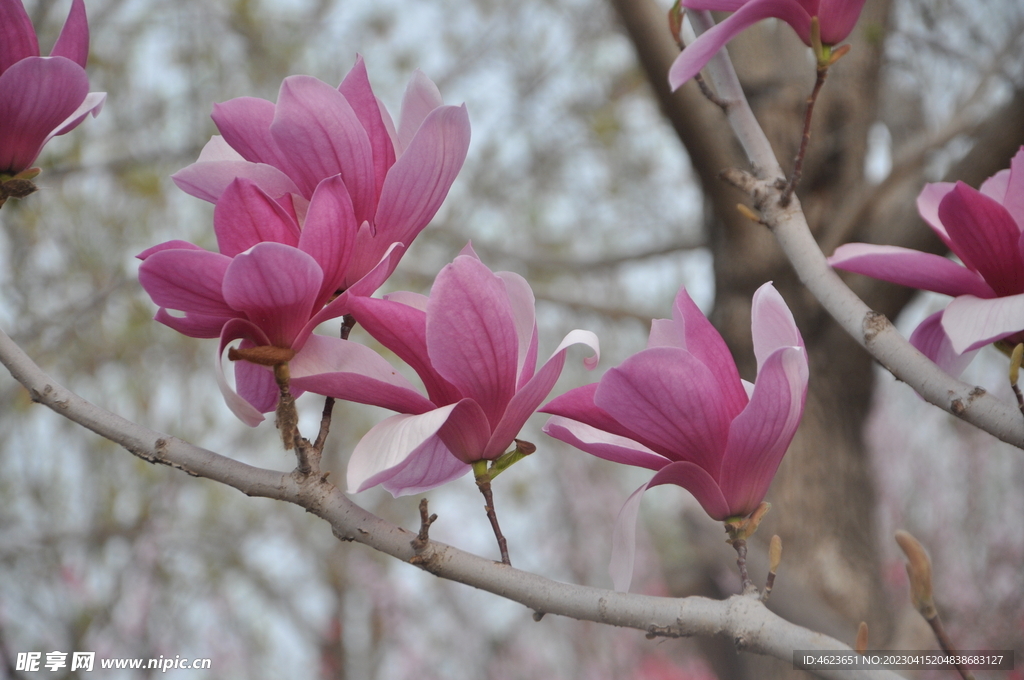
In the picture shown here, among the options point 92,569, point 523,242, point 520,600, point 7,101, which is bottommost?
point 520,600

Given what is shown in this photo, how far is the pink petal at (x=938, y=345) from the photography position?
0.56 meters

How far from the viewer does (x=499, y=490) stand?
4332 mm

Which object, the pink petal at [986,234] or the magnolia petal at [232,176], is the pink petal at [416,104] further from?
the pink petal at [986,234]

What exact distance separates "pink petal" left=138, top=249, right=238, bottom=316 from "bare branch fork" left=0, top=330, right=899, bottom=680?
0.27ft

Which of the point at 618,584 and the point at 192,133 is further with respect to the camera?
the point at 192,133

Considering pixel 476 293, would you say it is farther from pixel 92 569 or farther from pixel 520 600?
pixel 92 569

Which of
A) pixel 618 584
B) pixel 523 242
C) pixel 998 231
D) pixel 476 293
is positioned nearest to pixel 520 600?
pixel 618 584

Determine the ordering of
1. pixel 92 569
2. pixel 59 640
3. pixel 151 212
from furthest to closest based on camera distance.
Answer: pixel 151 212
pixel 92 569
pixel 59 640

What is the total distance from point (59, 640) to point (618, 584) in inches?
85.5

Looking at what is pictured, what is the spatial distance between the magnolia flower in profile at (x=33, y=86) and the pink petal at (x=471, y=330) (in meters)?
0.29

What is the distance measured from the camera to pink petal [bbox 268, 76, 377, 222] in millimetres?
469

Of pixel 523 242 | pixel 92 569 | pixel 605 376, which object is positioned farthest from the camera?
pixel 523 242

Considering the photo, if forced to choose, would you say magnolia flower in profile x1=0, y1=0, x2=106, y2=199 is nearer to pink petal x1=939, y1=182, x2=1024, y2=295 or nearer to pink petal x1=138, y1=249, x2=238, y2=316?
pink petal x1=138, y1=249, x2=238, y2=316

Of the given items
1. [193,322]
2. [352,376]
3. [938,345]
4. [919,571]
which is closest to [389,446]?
[352,376]
